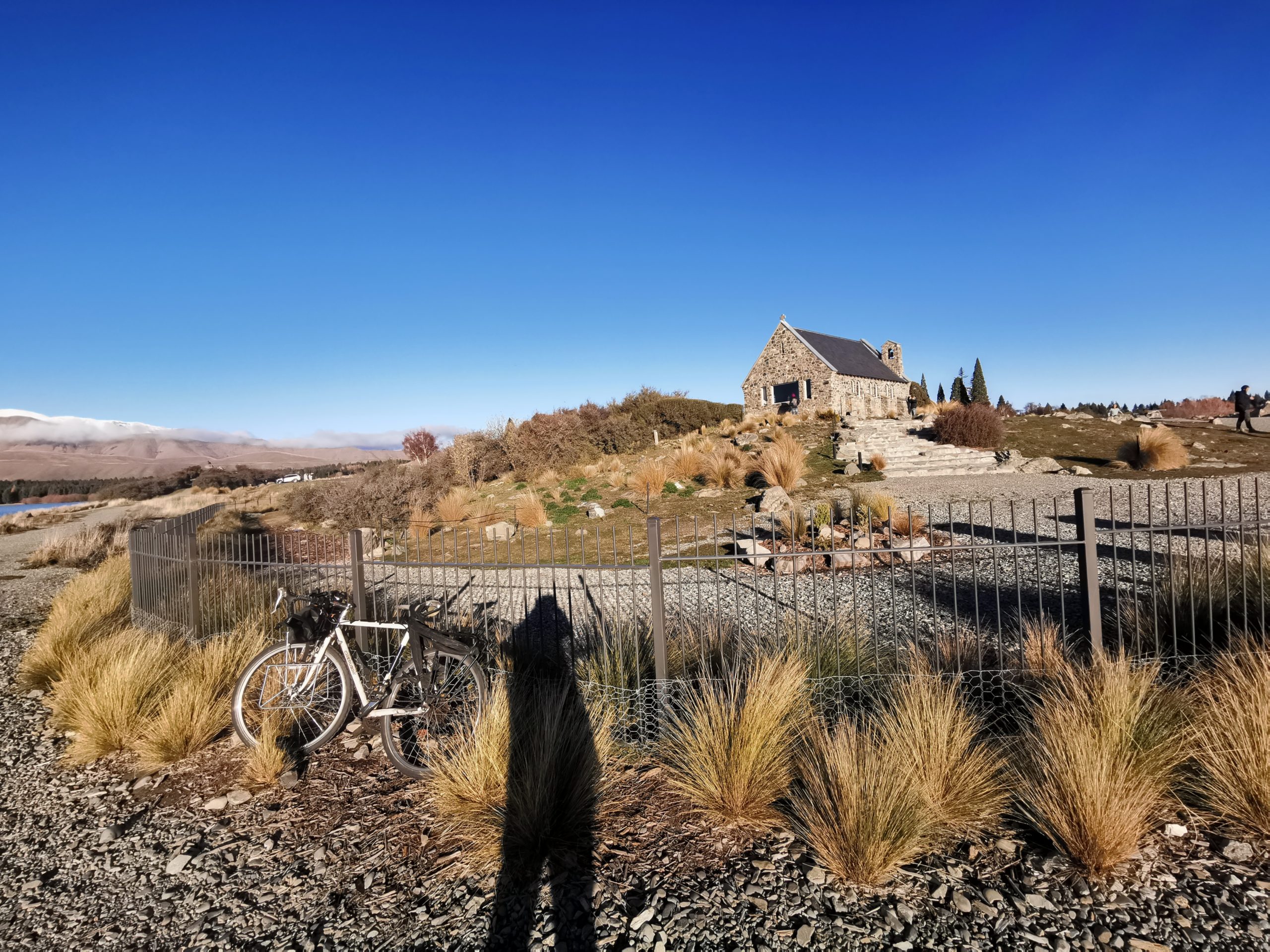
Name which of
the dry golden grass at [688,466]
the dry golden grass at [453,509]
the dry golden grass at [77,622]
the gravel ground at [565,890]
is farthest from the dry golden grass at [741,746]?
the dry golden grass at [688,466]

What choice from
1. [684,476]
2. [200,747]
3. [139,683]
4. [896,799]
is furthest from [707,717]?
[684,476]

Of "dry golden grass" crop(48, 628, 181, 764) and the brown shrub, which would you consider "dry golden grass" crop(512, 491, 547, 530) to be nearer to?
"dry golden grass" crop(48, 628, 181, 764)

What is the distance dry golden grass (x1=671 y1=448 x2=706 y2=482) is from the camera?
1756cm

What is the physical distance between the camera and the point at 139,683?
4.80 metres

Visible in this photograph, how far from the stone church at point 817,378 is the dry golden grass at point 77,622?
3044cm

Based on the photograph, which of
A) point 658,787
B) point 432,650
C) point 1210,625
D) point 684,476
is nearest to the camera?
point 658,787

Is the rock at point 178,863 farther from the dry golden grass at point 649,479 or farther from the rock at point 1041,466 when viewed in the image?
the rock at point 1041,466

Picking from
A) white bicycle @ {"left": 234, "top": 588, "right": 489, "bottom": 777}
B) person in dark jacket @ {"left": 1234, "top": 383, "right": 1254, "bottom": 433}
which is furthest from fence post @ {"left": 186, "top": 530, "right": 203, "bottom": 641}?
person in dark jacket @ {"left": 1234, "top": 383, "right": 1254, "bottom": 433}

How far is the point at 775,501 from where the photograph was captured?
1285 centimetres

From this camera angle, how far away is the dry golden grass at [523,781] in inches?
120

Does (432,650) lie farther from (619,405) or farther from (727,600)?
(619,405)

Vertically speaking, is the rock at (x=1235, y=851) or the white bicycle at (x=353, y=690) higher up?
the white bicycle at (x=353, y=690)

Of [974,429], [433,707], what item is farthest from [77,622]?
[974,429]

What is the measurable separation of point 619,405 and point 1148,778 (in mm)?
29874
